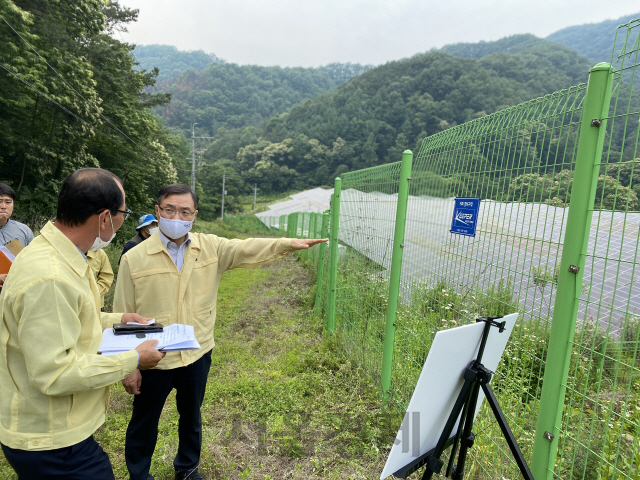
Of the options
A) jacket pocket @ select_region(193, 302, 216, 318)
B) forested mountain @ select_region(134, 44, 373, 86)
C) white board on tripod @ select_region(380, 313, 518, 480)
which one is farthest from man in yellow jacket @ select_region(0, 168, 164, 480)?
forested mountain @ select_region(134, 44, 373, 86)

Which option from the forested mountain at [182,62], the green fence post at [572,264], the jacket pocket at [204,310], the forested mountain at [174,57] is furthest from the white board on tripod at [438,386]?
the forested mountain at [174,57]

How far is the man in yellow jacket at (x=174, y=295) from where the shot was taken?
2322mm

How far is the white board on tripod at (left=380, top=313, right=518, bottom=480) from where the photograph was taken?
4.22 ft

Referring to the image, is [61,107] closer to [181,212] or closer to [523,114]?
[181,212]

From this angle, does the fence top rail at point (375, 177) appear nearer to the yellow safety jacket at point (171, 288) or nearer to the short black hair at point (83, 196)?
the yellow safety jacket at point (171, 288)

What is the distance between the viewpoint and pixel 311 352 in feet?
15.7

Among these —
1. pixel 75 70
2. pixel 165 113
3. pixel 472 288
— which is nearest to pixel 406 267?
pixel 472 288

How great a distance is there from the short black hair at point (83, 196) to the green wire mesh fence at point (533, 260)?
1.94 meters

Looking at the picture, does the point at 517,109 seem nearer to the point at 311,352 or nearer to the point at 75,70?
the point at 311,352

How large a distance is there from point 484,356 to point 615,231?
29.0 inches

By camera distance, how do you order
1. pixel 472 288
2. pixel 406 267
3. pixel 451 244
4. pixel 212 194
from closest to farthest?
1. pixel 472 288
2. pixel 451 244
3. pixel 406 267
4. pixel 212 194

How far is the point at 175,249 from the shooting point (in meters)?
2.47

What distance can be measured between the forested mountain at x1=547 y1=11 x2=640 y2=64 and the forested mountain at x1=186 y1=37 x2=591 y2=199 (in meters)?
29.0

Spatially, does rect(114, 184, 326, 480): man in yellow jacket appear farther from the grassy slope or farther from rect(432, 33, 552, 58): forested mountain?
rect(432, 33, 552, 58): forested mountain
